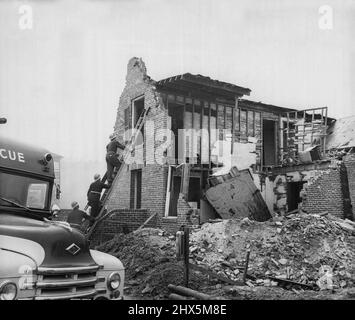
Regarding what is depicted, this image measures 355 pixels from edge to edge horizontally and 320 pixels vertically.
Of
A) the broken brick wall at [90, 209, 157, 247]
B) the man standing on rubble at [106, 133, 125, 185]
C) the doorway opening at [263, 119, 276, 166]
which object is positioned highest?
the doorway opening at [263, 119, 276, 166]

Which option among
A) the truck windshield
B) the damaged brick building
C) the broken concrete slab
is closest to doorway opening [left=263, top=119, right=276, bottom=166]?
the damaged brick building

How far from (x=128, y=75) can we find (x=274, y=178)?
797 centimetres

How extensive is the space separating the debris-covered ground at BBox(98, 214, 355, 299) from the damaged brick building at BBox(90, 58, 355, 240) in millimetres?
1941

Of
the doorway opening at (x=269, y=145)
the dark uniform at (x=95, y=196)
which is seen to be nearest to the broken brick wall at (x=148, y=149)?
the dark uniform at (x=95, y=196)

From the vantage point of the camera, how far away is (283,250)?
10.5 metres

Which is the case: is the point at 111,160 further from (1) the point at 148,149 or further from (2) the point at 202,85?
(2) the point at 202,85

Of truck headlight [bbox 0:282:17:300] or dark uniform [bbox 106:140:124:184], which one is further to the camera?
dark uniform [bbox 106:140:124:184]

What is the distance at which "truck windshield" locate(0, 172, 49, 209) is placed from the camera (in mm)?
5292

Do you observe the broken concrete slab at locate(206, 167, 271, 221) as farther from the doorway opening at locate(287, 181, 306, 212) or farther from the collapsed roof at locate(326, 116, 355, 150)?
the collapsed roof at locate(326, 116, 355, 150)

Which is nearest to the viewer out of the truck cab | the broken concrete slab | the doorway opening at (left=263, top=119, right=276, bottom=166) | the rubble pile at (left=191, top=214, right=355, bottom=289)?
the truck cab

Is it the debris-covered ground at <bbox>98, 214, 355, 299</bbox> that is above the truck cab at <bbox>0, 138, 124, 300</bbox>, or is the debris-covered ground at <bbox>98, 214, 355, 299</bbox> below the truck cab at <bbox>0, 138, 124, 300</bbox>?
below

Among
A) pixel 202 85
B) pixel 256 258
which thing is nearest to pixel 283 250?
pixel 256 258

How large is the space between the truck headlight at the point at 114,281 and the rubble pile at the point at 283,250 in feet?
15.5
